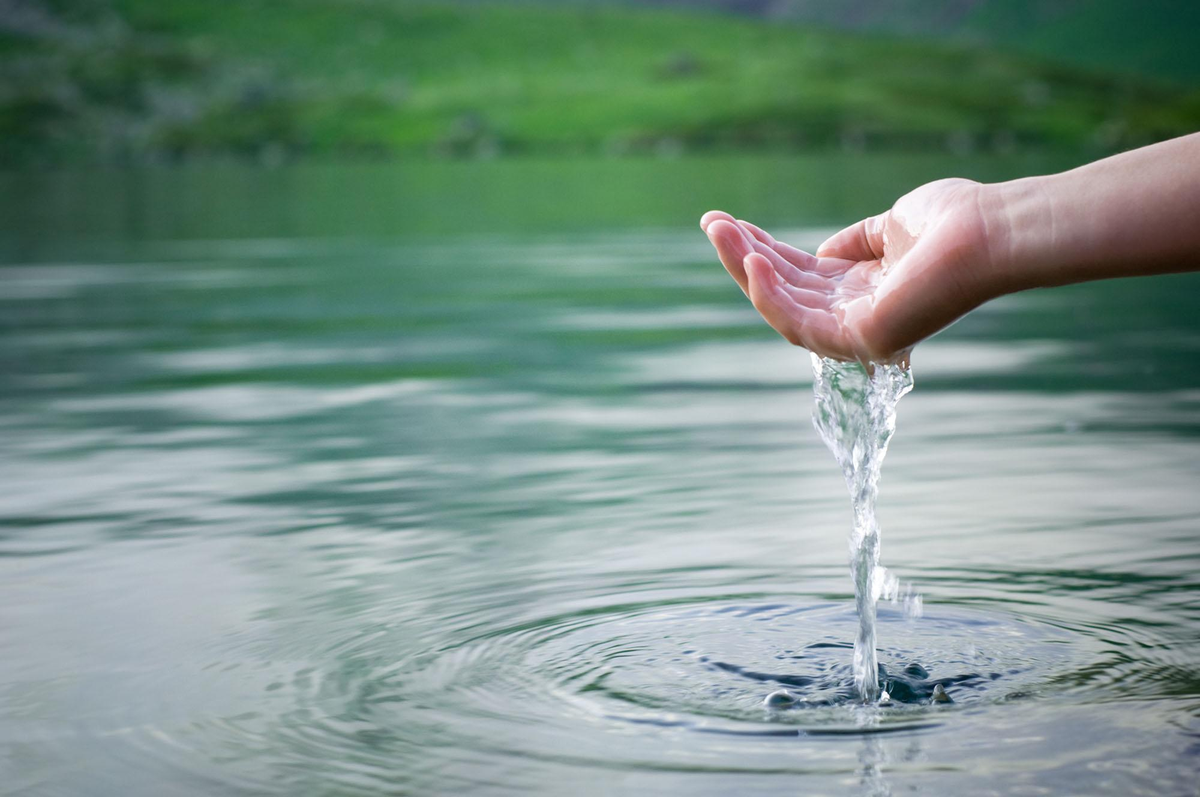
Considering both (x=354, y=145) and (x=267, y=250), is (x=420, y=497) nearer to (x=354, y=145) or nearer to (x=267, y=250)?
(x=267, y=250)

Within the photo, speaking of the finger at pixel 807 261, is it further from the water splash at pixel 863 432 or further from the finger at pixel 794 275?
the water splash at pixel 863 432

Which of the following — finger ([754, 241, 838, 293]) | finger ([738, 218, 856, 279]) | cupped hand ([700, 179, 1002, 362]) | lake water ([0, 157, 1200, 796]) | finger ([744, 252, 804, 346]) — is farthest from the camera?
finger ([738, 218, 856, 279])

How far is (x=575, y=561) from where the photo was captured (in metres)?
6.80

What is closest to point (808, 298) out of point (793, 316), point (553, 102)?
point (793, 316)

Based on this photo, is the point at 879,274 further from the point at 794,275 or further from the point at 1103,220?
the point at 1103,220

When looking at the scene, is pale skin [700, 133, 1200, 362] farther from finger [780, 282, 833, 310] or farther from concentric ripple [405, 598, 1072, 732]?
concentric ripple [405, 598, 1072, 732]

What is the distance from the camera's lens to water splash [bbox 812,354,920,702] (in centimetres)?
559

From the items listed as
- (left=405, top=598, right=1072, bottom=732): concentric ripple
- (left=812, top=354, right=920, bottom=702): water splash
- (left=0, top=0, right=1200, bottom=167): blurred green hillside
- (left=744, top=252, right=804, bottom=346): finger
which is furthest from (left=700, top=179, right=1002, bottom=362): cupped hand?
(left=0, top=0, right=1200, bottom=167): blurred green hillside

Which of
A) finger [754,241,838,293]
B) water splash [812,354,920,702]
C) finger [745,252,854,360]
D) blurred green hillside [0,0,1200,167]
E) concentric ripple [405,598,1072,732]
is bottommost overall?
concentric ripple [405,598,1072,732]

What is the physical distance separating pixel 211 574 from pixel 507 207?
36374 mm

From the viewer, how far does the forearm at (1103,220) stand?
187 inches

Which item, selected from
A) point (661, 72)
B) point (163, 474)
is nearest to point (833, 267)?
point (163, 474)

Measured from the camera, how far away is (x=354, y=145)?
494ft

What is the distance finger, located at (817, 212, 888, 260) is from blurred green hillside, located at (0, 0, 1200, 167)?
112913 mm
